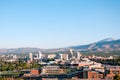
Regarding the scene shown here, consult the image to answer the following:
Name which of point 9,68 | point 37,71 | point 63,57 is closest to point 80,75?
point 37,71

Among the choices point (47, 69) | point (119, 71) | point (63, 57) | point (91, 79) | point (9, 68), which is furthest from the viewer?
point (63, 57)

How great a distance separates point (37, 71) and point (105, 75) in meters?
9.56

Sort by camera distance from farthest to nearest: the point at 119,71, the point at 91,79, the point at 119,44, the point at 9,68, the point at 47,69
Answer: the point at 119,44 < the point at 9,68 < the point at 47,69 < the point at 119,71 < the point at 91,79

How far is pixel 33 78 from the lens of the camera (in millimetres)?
37125

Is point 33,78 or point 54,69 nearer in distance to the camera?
point 33,78

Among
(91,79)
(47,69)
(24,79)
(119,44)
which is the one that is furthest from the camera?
(119,44)

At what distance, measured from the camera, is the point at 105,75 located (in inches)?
1469

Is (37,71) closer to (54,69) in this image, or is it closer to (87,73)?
(54,69)

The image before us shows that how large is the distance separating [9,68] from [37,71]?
33.8ft

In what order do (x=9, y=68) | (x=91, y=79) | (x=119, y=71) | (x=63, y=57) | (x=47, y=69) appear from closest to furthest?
(x=91, y=79) → (x=119, y=71) → (x=47, y=69) → (x=9, y=68) → (x=63, y=57)

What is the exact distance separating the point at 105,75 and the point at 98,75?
0.85 meters

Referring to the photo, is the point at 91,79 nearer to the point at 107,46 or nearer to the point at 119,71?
→ the point at 119,71

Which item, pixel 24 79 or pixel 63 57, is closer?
pixel 24 79

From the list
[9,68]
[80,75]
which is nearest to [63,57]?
[9,68]
